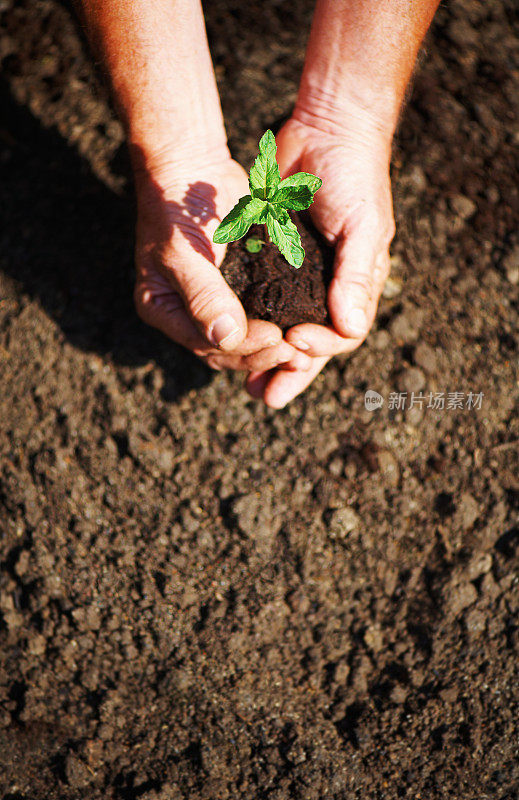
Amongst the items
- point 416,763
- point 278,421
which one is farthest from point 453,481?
point 416,763

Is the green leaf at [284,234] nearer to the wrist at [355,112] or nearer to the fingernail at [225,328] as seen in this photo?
the fingernail at [225,328]

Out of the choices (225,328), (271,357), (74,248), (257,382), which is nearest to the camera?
(225,328)

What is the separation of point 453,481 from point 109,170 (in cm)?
206

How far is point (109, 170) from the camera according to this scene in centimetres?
275

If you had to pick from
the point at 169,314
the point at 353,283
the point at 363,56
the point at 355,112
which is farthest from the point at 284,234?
the point at 363,56

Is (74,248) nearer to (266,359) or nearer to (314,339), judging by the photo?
(266,359)

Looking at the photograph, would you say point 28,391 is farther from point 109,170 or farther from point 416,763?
point 416,763

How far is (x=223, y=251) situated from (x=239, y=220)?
417mm

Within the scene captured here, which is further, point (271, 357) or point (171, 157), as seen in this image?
point (171, 157)

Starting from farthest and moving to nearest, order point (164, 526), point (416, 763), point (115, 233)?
point (115, 233) < point (164, 526) < point (416, 763)

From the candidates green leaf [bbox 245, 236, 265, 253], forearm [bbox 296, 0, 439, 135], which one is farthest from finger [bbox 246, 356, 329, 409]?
forearm [bbox 296, 0, 439, 135]

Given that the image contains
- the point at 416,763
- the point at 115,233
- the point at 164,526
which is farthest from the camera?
the point at 115,233

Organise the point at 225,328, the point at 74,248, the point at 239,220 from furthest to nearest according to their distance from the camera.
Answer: the point at 74,248 < the point at 225,328 < the point at 239,220

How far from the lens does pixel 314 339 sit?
80.7 inches
